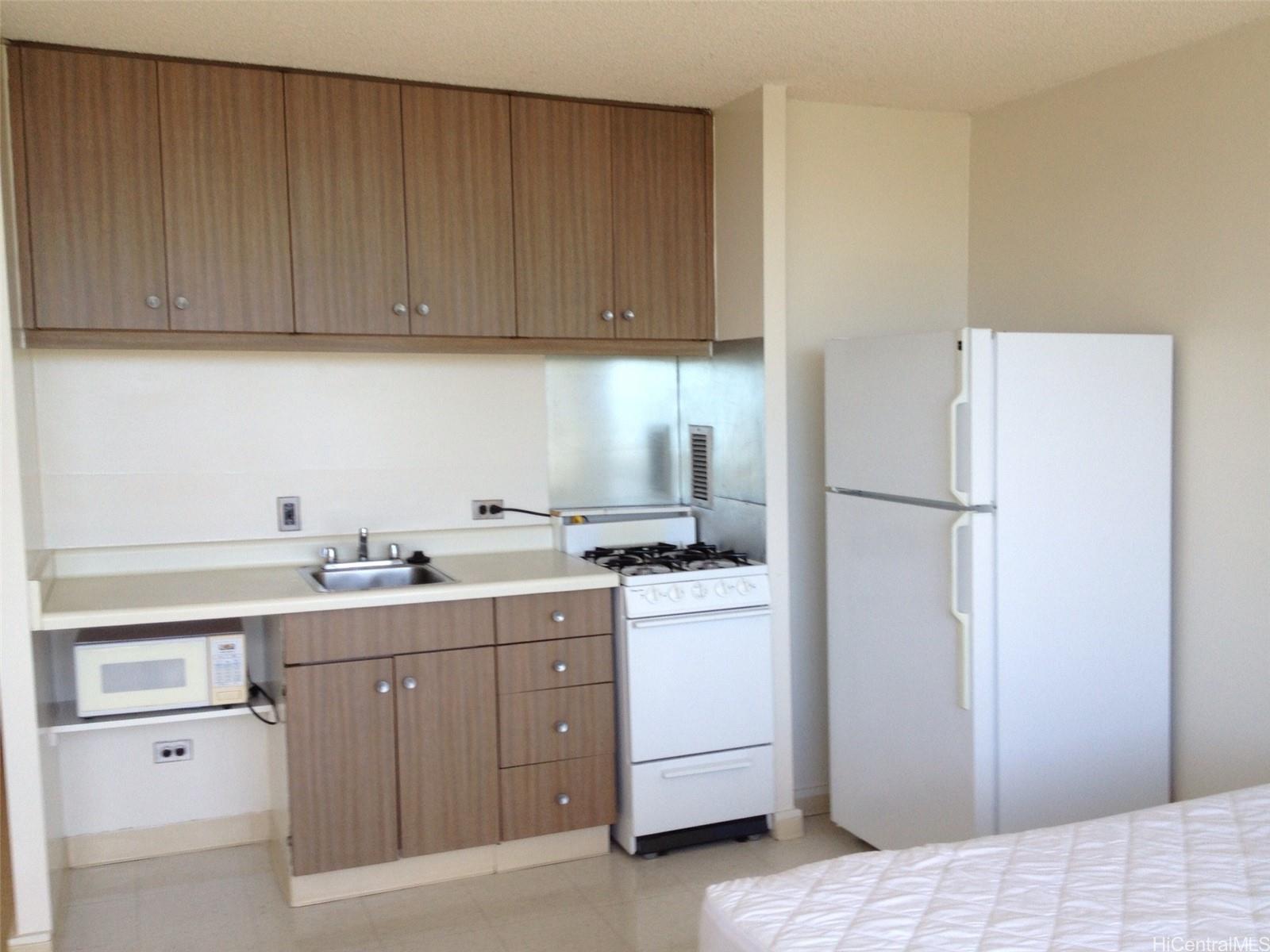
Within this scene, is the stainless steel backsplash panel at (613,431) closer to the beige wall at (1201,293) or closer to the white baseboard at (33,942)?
the beige wall at (1201,293)

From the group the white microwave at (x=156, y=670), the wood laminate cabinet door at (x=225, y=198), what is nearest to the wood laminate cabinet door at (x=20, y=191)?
the wood laminate cabinet door at (x=225, y=198)

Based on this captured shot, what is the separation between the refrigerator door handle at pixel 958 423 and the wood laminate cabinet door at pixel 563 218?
1.22 m

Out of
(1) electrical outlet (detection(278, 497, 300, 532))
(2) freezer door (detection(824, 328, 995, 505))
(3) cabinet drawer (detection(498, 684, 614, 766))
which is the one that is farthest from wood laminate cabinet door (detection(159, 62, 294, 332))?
(2) freezer door (detection(824, 328, 995, 505))

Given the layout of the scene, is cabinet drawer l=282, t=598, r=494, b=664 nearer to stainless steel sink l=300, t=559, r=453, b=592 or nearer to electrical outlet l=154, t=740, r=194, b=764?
stainless steel sink l=300, t=559, r=453, b=592

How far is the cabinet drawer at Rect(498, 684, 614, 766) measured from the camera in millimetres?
3342

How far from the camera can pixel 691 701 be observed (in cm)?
348

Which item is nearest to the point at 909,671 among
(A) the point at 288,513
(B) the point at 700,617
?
(B) the point at 700,617

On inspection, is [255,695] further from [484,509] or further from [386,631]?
[484,509]

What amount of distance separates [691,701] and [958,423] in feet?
3.95

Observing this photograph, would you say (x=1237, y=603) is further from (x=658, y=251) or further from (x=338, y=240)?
(x=338, y=240)

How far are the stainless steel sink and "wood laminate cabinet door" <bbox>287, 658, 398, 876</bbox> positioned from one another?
45cm

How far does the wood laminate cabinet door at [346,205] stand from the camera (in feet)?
10.8

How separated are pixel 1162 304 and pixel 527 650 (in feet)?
6.91

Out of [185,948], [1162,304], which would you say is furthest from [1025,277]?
[185,948]
